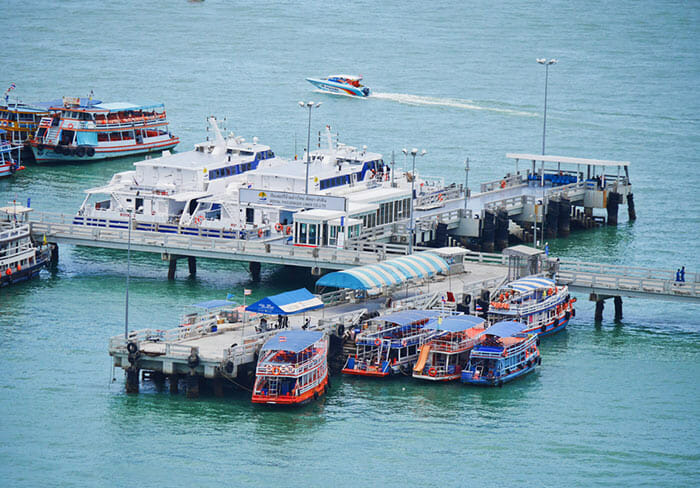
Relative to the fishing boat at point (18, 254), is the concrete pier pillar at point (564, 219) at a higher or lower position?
higher

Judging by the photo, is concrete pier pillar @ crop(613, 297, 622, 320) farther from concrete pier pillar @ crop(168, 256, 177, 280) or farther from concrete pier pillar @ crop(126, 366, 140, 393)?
concrete pier pillar @ crop(126, 366, 140, 393)

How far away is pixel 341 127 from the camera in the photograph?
133250 mm

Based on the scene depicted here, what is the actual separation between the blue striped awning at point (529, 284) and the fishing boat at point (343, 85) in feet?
274

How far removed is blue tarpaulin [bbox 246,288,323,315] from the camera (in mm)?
59219

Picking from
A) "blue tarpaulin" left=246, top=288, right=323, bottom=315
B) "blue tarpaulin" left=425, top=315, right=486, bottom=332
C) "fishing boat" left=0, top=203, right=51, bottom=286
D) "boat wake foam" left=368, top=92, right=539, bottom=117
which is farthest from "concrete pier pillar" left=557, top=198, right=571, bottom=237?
Result: "boat wake foam" left=368, top=92, right=539, bottom=117

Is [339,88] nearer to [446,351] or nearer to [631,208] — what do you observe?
[631,208]

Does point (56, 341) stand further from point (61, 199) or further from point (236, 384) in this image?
point (61, 199)

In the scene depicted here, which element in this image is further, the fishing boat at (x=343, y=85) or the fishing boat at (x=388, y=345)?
the fishing boat at (x=343, y=85)

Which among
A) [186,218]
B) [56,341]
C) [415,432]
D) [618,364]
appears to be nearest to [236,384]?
[415,432]

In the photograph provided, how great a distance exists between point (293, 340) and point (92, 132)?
6399cm

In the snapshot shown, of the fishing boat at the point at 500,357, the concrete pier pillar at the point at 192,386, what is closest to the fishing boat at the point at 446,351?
the fishing boat at the point at 500,357

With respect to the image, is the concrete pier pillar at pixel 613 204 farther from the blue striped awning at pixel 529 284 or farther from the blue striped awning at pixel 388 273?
the blue striped awning at pixel 529 284

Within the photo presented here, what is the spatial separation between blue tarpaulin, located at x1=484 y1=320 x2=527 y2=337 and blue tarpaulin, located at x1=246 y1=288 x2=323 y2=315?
687 cm

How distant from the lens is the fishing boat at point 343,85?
150 metres
